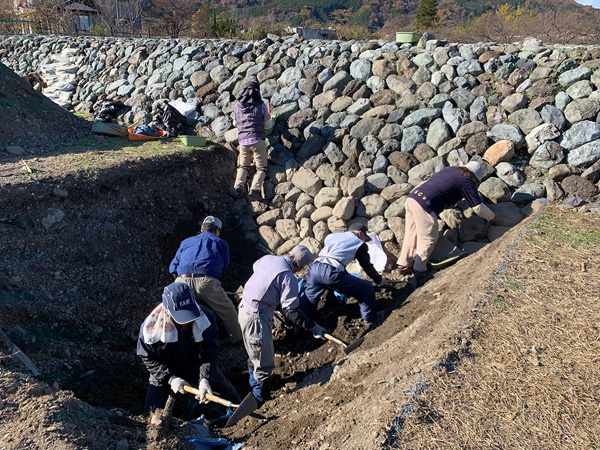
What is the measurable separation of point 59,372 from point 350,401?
2675 millimetres

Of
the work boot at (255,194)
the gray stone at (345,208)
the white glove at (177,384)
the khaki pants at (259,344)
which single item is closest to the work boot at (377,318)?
the khaki pants at (259,344)

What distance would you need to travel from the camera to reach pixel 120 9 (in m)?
24.8

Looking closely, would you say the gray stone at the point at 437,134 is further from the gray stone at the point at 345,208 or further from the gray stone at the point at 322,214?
the gray stone at the point at 322,214

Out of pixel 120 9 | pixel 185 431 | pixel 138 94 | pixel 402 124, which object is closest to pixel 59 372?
pixel 185 431

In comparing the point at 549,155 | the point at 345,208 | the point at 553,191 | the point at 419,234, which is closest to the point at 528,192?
the point at 553,191

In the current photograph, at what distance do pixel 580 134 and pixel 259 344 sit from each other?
16.5ft

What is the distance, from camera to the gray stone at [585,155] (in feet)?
19.7

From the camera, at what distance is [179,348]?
3.96 m

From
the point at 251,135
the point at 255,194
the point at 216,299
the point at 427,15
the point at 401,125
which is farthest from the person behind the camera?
the point at 427,15

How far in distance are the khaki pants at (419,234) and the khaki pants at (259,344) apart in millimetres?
2392

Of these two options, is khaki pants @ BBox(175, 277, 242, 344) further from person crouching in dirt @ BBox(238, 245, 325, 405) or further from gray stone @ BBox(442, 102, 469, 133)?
gray stone @ BBox(442, 102, 469, 133)

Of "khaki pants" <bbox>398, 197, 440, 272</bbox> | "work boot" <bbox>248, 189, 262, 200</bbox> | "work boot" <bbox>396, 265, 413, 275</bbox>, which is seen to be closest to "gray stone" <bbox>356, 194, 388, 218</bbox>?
"khaki pants" <bbox>398, 197, 440, 272</bbox>

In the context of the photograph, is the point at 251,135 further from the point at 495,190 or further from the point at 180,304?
the point at 180,304

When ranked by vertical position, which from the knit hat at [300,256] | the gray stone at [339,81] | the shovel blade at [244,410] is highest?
the gray stone at [339,81]
